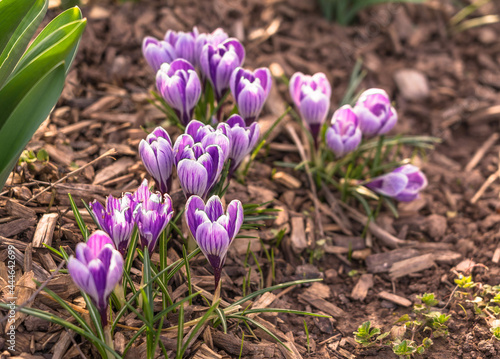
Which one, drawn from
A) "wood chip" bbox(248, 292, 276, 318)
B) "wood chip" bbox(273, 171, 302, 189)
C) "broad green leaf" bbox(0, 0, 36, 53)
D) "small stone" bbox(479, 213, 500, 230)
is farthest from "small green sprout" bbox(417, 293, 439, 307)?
"broad green leaf" bbox(0, 0, 36, 53)

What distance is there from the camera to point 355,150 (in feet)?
8.86

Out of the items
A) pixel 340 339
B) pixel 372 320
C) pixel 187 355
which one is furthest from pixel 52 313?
pixel 372 320

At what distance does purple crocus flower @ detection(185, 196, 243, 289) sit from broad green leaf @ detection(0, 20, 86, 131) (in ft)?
1.96

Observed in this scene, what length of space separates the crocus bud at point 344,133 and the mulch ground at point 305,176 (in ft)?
1.12

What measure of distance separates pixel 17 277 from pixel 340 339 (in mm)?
1275

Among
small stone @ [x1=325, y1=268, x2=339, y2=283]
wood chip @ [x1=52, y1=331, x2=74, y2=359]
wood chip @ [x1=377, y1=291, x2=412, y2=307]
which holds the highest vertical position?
wood chip @ [x1=52, y1=331, x2=74, y2=359]

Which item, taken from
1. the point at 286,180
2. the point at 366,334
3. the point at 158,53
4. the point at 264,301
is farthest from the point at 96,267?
the point at 286,180

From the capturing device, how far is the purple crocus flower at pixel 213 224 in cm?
167

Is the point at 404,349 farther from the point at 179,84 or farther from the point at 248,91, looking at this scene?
the point at 179,84

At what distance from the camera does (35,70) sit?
167 centimetres

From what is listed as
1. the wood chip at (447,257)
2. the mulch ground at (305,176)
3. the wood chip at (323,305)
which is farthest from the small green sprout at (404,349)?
the wood chip at (447,257)

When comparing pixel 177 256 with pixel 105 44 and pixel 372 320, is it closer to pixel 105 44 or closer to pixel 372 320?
pixel 372 320

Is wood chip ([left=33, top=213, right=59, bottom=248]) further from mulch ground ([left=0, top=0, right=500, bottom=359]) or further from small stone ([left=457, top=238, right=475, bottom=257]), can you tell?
small stone ([left=457, top=238, right=475, bottom=257])

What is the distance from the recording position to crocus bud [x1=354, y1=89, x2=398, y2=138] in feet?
8.18
